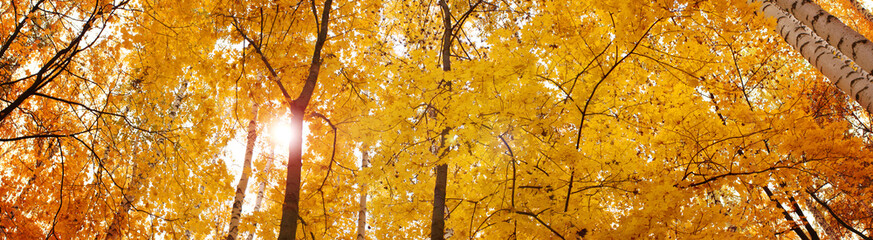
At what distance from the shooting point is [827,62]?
361cm

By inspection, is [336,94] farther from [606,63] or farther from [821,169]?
[821,169]

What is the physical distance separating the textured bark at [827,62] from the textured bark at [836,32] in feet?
→ 0.75

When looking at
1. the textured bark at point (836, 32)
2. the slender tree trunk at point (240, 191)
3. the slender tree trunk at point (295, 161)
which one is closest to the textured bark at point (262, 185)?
the slender tree trunk at point (240, 191)

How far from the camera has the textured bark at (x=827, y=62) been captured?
3.23m

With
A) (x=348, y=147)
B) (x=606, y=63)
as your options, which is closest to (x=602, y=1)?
(x=606, y=63)

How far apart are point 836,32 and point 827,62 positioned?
0.43 metres

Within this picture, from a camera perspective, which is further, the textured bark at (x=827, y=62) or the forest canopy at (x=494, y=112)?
the textured bark at (x=827, y=62)

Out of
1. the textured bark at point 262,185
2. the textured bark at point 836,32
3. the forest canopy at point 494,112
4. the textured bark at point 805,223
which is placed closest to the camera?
the forest canopy at point 494,112

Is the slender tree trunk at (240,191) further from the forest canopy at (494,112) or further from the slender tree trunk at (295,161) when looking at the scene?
the slender tree trunk at (295,161)

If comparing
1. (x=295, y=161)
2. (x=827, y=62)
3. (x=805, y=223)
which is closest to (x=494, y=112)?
(x=295, y=161)

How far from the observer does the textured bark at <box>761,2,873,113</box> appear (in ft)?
10.6

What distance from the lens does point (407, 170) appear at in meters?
3.21

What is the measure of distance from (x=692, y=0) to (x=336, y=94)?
3.09 m

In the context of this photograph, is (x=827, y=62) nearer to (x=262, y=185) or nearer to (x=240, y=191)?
(x=240, y=191)
